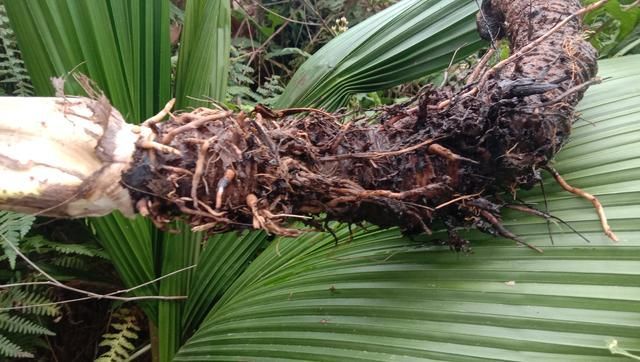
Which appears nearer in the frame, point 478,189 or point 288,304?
point 478,189

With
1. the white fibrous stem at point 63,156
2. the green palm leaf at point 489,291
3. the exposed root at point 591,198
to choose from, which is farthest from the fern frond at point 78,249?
the exposed root at point 591,198

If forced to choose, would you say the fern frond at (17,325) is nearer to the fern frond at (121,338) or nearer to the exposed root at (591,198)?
the fern frond at (121,338)

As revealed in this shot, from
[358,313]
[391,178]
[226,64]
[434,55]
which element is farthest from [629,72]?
[226,64]

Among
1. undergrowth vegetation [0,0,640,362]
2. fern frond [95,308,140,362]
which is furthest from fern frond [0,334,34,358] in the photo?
fern frond [95,308,140,362]

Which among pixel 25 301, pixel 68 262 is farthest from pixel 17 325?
pixel 68 262

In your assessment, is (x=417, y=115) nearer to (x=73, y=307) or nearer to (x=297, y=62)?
(x=73, y=307)

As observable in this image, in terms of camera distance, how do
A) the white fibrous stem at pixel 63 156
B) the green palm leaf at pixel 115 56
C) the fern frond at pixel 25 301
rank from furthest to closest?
the fern frond at pixel 25 301 < the green palm leaf at pixel 115 56 < the white fibrous stem at pixel 63 156
